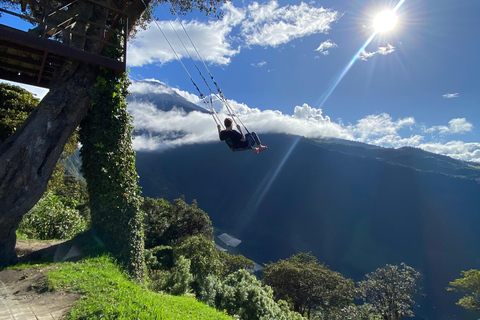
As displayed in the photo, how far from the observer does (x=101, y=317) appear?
3617mm

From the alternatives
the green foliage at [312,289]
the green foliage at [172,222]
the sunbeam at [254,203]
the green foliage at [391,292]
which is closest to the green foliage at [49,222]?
the green foliage at [172,222]

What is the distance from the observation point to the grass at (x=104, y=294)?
380 centimetres

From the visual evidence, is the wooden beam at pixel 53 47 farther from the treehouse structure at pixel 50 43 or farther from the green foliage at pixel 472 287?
the green foliage at pixel 472 287

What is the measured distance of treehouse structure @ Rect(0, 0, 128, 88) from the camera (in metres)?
5.97

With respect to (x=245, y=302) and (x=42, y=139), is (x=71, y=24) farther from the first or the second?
(x=245, y=302)

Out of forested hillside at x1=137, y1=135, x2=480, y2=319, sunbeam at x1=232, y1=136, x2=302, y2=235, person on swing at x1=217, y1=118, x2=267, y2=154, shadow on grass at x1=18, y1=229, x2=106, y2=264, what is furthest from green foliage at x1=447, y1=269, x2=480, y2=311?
sunbeam at x1=232, y1=136, x2=302, y2=235

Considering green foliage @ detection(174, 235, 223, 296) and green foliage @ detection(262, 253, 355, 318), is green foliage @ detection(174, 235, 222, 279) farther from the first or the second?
green foliage @ detection(262, 253, 355, 318)

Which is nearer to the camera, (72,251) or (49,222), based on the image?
(72,251)

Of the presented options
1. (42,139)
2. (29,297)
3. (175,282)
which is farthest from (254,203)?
(29,297)

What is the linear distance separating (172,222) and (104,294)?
104 feet

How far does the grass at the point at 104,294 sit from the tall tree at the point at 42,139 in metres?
Answer: 1.50

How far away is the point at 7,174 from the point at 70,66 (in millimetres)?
3307

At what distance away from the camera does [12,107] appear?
416 inches

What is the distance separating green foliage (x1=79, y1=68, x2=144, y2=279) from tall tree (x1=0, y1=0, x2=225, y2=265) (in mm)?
370
